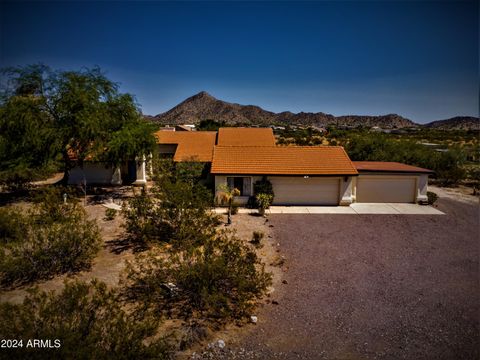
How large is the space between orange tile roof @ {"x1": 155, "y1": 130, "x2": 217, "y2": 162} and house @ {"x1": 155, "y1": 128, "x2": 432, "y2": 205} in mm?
5559

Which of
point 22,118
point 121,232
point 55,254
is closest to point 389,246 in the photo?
point 121,232

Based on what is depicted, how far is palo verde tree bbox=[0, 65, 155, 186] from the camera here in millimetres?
17453

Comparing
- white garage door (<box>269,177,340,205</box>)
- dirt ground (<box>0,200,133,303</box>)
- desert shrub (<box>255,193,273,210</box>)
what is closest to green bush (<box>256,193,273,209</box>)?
desert shrub (<box>255,193,273,210</box>)

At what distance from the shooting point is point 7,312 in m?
5.23

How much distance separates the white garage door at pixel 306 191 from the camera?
18.7 metres

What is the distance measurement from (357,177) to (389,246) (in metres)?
7.60

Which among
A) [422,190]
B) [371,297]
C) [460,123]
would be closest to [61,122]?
[371,297]

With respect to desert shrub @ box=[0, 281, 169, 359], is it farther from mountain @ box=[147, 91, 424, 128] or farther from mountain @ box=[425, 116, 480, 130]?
mountain @ box=[425, 116, 480, 130]

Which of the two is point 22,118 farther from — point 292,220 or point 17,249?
point 292,220

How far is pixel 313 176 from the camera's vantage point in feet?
60.5

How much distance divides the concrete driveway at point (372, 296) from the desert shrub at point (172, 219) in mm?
3622

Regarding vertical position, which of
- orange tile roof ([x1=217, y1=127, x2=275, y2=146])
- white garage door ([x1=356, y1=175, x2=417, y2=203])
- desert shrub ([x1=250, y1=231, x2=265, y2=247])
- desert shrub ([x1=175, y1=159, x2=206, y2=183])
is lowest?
desert shrub ([x1=250, y1=231, x2=265, y2=247])

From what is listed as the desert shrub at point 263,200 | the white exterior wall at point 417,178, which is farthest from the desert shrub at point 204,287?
the white exterior wall at point 417,178

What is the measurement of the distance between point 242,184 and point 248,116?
4753 inches
